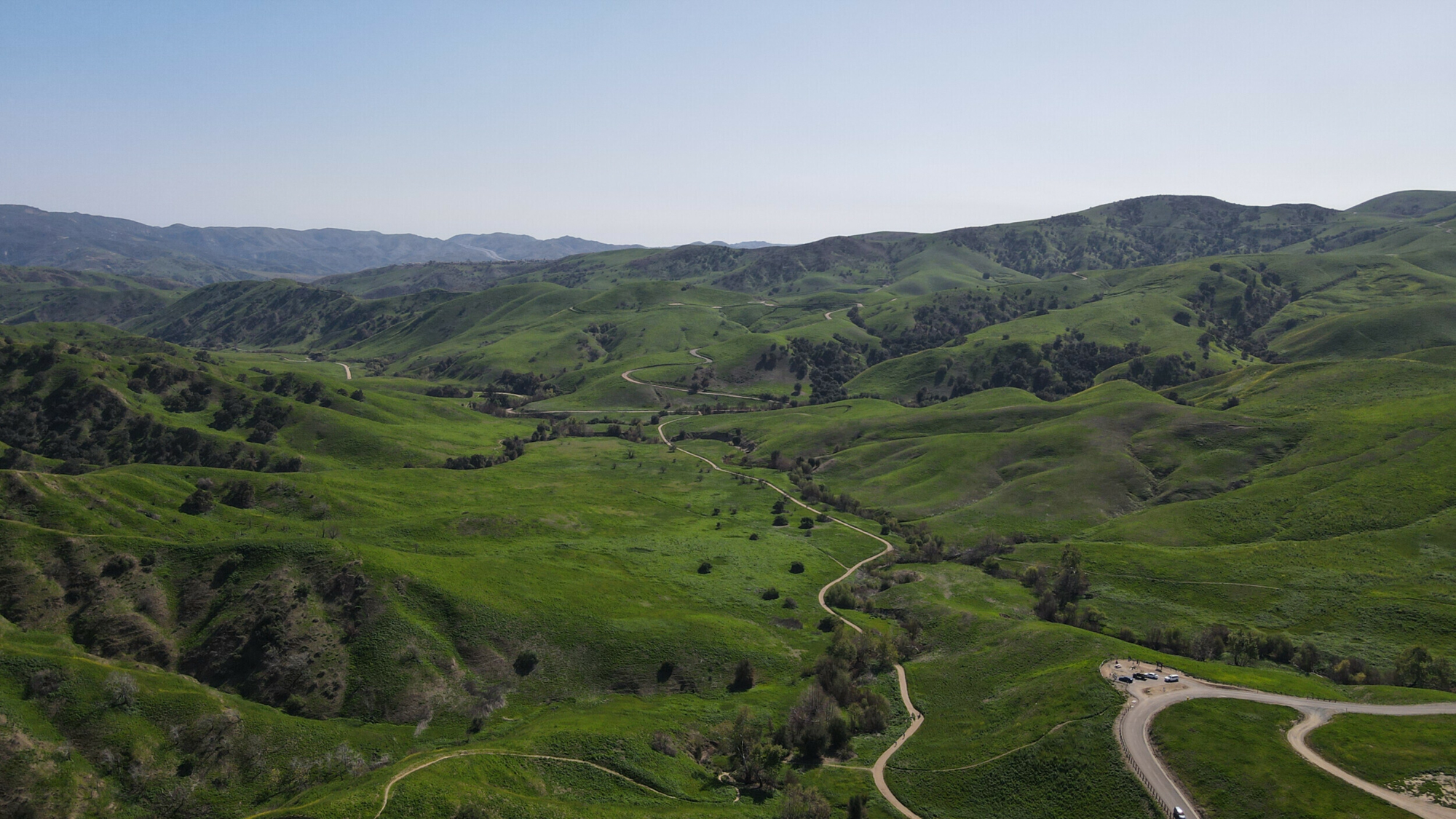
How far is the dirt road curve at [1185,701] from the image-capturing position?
63.8 m

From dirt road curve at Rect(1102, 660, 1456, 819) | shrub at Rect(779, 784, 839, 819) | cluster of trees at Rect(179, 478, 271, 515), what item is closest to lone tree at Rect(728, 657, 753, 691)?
shrub at Rect(779, 784, 839, 819)

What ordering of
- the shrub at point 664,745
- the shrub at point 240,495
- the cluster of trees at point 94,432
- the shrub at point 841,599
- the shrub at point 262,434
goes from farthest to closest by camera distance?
the shrub at point 262,434, the cluster of trees at point 94,432, the shrub at point 841,599, the shrub at point 240,495, the shrub at point 664,745

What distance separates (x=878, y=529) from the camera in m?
173

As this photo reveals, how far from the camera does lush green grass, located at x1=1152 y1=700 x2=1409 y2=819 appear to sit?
62.8 meters

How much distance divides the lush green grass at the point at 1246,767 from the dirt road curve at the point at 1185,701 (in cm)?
108

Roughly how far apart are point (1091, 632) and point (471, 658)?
93304 millimetres

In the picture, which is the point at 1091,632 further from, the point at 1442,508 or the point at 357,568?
the point at 357,568

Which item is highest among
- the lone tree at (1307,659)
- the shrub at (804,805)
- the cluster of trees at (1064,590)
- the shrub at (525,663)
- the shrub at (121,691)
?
the shrub at (121,691)

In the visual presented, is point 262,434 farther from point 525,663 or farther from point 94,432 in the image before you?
point 525,663

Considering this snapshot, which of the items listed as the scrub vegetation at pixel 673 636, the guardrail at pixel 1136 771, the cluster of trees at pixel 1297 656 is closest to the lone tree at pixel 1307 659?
the cluster of trees at pixel 1297 656

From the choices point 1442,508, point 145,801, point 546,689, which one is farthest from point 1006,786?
point 1442,508

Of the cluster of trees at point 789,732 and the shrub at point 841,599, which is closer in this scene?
the cluster of trees at point 789,732

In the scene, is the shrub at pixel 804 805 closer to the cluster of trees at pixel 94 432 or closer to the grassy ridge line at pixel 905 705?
the grassy ridge line at pixel 905 705

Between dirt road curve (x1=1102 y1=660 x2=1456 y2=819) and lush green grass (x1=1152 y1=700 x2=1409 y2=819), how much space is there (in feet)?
3.56
